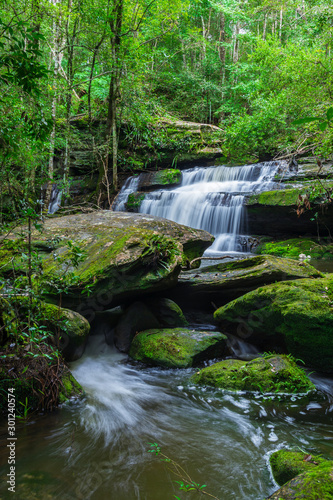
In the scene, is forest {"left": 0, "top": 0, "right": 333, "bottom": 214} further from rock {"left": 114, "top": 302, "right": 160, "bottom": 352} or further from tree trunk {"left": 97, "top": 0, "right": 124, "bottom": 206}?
rock {"left": 114, "top": 302, "right": 160, "bottom": 352}

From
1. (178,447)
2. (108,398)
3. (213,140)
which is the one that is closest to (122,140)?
(213,140)

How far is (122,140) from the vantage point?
1559 centimetres

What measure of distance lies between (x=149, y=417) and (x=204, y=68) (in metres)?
24.7

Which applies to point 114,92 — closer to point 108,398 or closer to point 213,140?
point 213,140

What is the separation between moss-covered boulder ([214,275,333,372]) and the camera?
4.41 m

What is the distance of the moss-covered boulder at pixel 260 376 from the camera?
393 cm

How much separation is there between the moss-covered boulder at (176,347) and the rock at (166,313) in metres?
0.66

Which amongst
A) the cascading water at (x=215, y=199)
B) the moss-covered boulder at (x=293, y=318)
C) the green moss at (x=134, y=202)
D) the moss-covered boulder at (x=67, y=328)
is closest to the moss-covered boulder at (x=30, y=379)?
the moss-covered boulder at (x=67, y=328)

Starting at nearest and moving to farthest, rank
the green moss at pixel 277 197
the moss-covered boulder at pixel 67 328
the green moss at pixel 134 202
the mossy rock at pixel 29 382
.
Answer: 1. the mossy rock at pixel 29 382
2. the moss-covered boulder at pixel 67 328
3. the green moss at pixel 277 197
4. the green moss at pixel 134 202

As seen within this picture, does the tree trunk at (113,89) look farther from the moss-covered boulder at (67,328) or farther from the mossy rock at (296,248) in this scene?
the moss-covered boulder at (67,328)

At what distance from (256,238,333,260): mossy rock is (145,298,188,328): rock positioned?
5.30m

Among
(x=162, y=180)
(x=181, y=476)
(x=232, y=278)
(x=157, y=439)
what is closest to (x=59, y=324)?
(x=157, y=439)

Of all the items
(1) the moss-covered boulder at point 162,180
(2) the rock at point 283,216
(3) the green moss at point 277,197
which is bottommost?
(2) the rock at point 283,216

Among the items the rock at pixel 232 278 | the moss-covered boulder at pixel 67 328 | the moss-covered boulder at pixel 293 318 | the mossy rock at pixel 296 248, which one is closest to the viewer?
the moss-covered boulder at pixel 67 328
